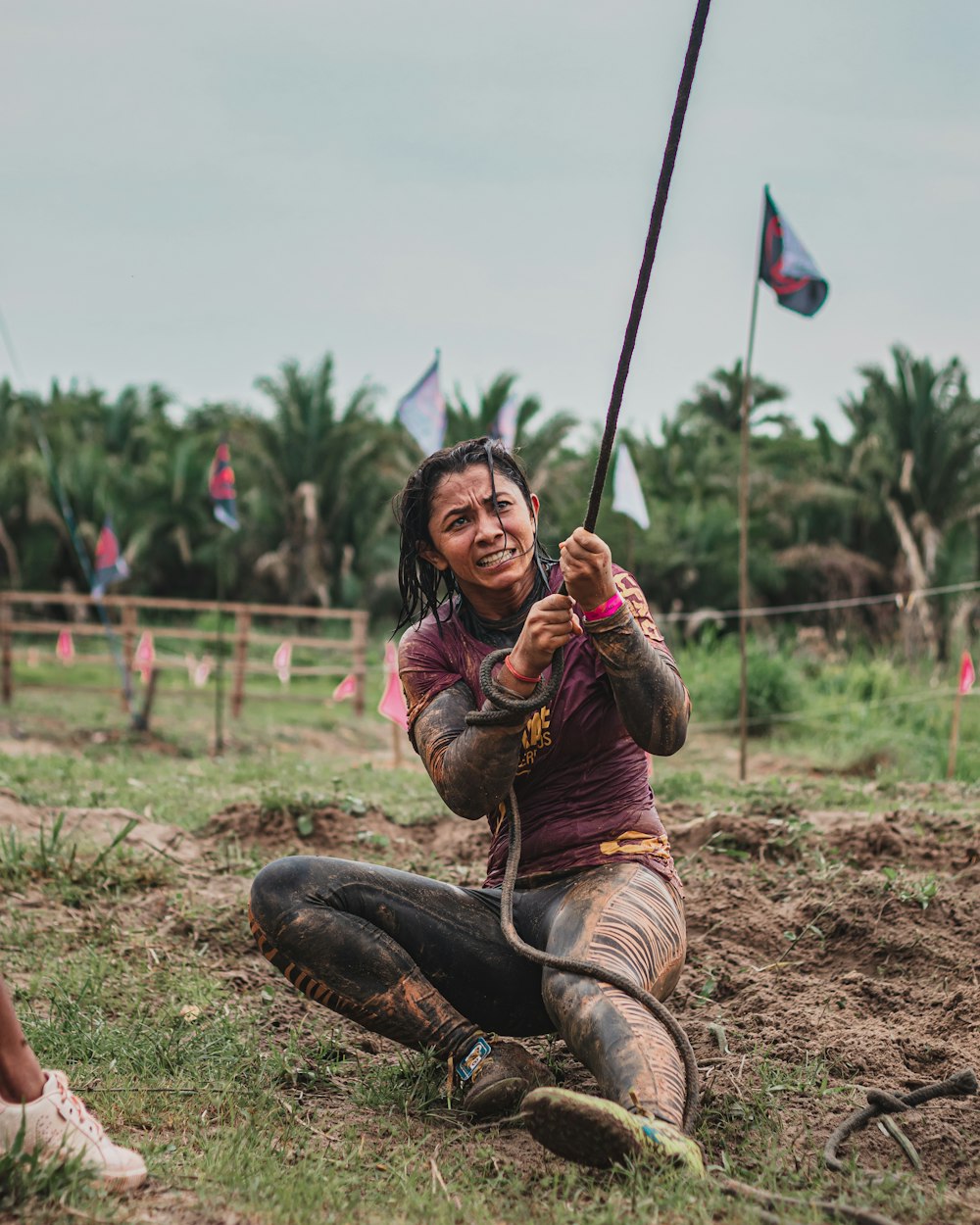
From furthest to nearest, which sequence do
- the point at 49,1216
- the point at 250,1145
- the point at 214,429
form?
the point at 214,429, the point at 250,1145, the point at 49,1216

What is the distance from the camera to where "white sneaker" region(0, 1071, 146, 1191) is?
2139 mm

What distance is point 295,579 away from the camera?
87.6ft

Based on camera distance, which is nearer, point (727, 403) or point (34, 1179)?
point (34, 1179)

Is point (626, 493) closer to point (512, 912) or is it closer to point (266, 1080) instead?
point (512, 912)

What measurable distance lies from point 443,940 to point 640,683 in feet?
2.48

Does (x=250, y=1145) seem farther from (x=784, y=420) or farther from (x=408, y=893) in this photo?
(x=784, y=420)

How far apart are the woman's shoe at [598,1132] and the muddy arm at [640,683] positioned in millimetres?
753

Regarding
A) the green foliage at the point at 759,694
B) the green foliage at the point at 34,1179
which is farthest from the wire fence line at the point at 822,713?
the green foliage at the point at 34,1179

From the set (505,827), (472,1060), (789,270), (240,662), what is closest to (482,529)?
(505,827)

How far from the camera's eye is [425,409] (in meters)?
10.9

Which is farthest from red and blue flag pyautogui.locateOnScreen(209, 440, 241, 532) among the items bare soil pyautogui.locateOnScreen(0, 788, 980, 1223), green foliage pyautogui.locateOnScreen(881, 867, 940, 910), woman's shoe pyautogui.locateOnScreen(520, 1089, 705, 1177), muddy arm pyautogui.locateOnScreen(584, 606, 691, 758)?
woman's shoe pyautogui.locateOnScreen(520, 1089, 705, 1177)

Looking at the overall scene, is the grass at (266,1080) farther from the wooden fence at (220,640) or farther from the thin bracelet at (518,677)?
the wooden fence at (220,640)

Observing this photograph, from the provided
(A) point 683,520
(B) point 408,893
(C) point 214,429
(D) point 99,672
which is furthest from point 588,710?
(C) point 214,429

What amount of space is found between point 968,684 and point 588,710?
600cm
